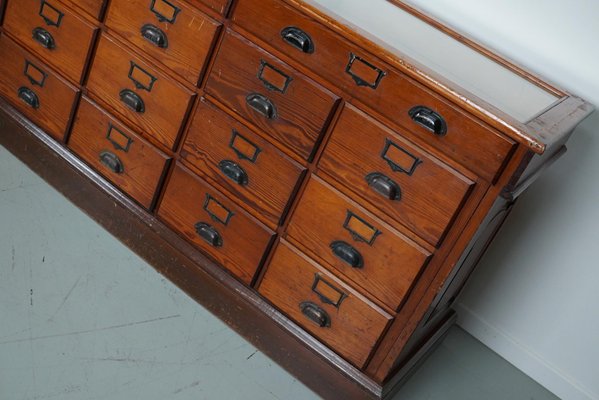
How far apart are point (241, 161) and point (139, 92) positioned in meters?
0.43

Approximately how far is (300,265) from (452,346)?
2.72 ft

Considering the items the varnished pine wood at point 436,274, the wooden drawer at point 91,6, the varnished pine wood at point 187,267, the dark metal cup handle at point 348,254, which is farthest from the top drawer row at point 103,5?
the varnished pine wood at point 436,274

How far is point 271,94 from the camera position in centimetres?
269

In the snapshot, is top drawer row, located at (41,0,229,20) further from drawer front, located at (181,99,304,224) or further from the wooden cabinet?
drawer front, located at (181,99,304,224)

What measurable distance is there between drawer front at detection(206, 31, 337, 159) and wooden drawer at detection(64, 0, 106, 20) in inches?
18.2

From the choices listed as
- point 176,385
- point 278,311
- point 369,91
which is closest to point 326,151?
point 369,91

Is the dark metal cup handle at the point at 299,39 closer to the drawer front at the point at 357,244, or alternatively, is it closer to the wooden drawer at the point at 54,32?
the drawer front at the point at 357,244

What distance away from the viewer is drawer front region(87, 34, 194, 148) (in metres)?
2.89

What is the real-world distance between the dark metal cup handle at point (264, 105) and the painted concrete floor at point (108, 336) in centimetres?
74

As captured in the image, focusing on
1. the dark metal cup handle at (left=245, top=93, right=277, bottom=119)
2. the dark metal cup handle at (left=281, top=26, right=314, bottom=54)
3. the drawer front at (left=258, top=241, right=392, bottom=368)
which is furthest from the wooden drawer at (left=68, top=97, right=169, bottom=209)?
the dark metal cup handle at (left=281, top=26, right=314, bottom=54)

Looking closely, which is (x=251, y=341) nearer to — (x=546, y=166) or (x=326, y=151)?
(x=326, y=151)

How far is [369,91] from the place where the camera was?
252 centimetres

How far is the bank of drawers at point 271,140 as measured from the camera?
251 centimetres

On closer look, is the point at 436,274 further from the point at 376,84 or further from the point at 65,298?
the point at 65,298
